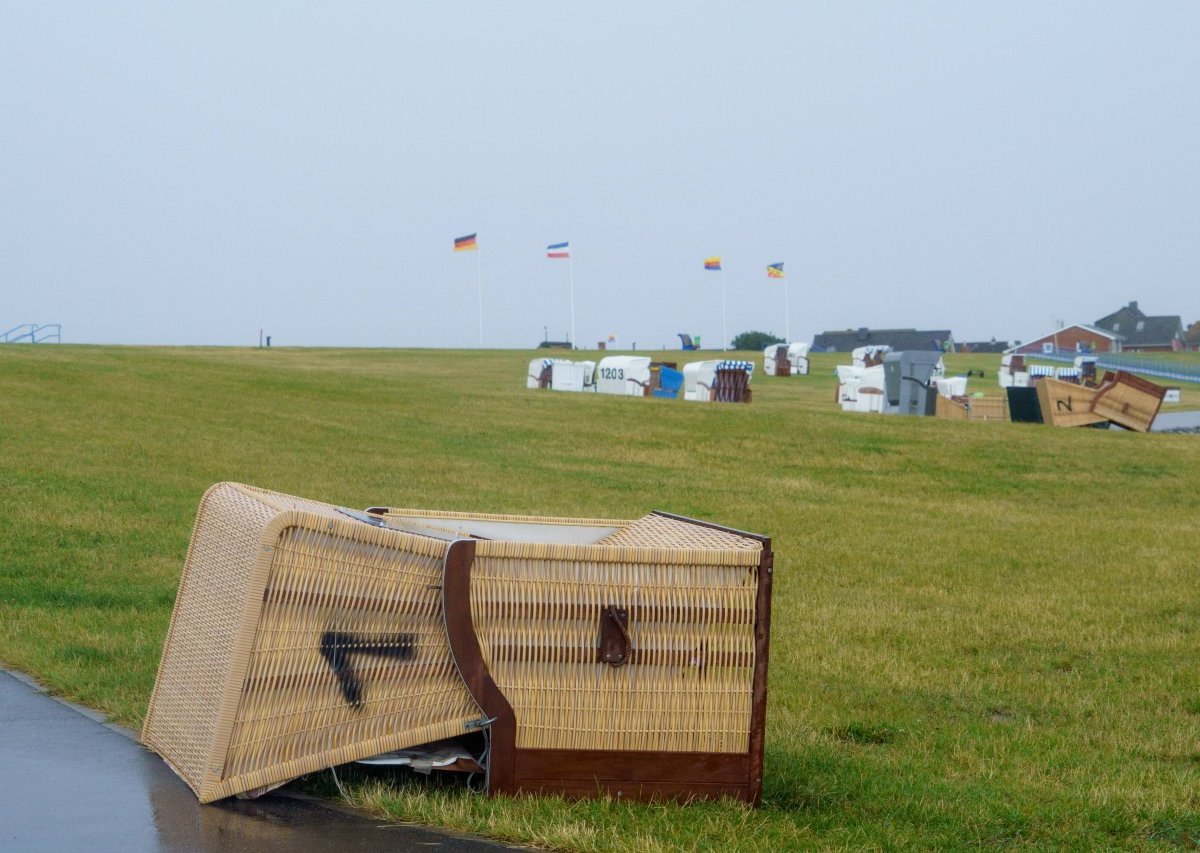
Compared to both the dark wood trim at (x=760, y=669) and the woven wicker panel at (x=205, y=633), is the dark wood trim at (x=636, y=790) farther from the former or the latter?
the woven wicker panel at (x=205, y=633)

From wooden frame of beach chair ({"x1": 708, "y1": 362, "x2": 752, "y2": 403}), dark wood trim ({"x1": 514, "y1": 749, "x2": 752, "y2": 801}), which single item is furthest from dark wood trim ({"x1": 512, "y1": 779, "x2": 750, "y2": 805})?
wooden frame of beach chair ({"x1": 708, "y1": 362, "x2": 752, "y2": 403})

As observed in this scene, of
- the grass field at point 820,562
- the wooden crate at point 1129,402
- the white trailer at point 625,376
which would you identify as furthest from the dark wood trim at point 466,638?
the white trailer at point 625,376

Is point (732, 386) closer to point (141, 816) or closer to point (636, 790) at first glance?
point (636, 790)

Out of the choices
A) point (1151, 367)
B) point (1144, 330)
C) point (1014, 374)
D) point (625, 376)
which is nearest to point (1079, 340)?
point (1144, 330)

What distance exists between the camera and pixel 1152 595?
10039 millimetres

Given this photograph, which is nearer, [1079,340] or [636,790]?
[636,790]

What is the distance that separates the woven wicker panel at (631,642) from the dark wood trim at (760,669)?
0.02 m

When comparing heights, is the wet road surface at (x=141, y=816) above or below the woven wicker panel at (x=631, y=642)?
below

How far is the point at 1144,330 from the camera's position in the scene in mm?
123688

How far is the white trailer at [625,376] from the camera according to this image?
40719 millimetres

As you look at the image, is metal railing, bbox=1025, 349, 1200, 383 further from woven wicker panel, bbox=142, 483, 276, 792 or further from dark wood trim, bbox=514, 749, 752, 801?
woven wicker panel, bbox=142, 483, 276, 792

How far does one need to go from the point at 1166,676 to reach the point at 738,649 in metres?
4.15

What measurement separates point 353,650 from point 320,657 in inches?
4.5

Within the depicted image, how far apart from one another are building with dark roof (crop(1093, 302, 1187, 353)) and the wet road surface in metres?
124
